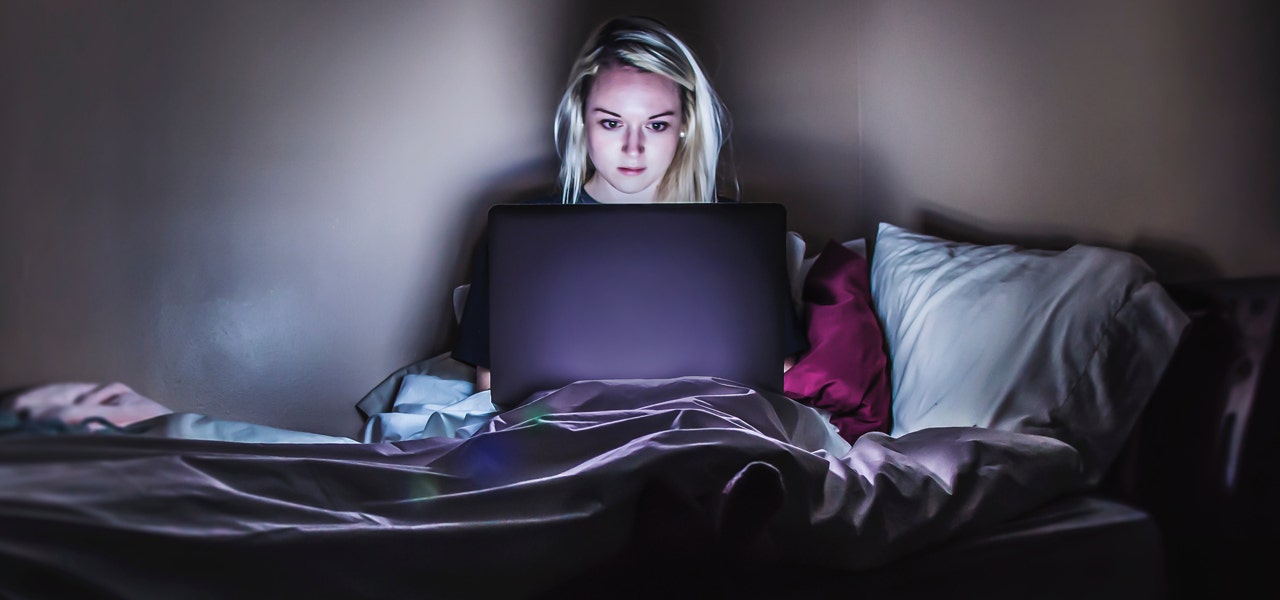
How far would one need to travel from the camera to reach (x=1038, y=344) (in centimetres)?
130

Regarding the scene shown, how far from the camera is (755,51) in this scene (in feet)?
7.84

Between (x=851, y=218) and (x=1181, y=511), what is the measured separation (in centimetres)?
141

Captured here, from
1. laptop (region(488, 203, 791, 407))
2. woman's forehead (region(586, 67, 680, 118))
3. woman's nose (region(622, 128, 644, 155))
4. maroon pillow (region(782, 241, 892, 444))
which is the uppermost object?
woman's forehead (region(586, 67, 680, 118))

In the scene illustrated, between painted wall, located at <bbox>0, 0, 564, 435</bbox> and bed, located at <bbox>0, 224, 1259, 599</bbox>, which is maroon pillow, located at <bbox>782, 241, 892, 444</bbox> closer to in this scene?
bed, located at <bbox>0, 224, 1259, 599</bbox>

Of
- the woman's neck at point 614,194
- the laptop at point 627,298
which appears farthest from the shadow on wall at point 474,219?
the laptop at point 627,298

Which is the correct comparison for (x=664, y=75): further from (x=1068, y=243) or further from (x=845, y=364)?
(x=1068, y=243)

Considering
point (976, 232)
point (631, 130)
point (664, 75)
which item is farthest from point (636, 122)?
point (976, 232)

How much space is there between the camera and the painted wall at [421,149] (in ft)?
4.00

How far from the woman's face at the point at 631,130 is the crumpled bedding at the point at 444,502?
1.12m

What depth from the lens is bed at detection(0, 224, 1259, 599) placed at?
82cm

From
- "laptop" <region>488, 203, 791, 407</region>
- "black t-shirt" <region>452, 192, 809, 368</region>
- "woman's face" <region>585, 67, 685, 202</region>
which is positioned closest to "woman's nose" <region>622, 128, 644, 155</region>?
"woman's face" <region>585, 67, 685, 202</region>

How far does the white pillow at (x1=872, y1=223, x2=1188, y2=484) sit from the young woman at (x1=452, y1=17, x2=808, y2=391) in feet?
2.47

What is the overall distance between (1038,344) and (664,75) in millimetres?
1193

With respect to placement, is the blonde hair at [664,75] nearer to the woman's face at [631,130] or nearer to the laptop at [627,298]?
the woman's face at [631,130]
